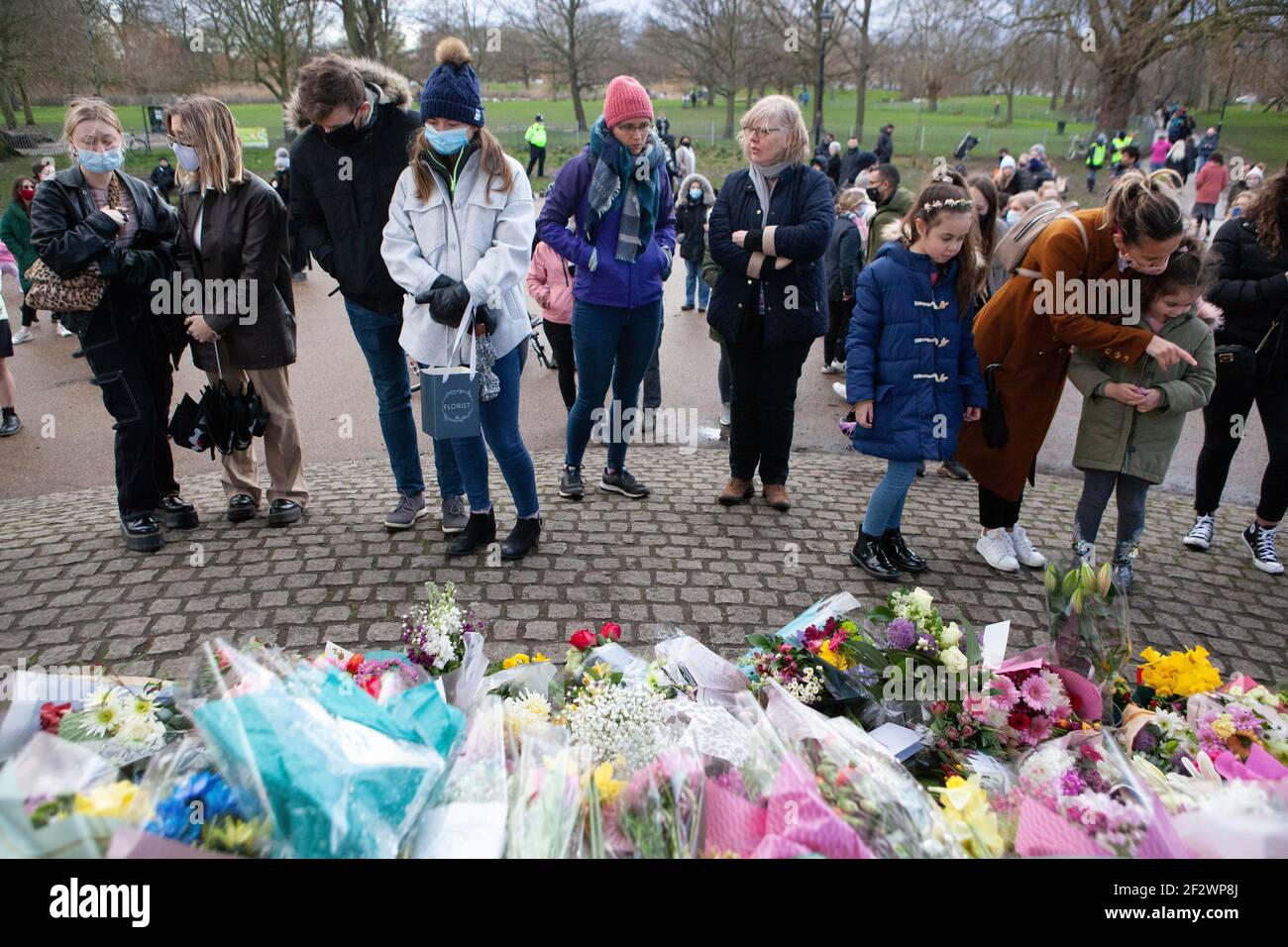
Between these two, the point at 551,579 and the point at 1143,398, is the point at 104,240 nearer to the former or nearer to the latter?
the point at 551,579

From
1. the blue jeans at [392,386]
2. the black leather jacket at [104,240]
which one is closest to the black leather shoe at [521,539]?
the blue jeans at [392,386]

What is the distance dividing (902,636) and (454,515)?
276 centimetres

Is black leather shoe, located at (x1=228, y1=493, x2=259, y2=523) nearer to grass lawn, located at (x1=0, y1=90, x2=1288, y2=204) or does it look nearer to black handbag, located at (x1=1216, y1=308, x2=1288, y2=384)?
black handbag, located at (x1=1216, y1=308, x2=1288, y2=384)

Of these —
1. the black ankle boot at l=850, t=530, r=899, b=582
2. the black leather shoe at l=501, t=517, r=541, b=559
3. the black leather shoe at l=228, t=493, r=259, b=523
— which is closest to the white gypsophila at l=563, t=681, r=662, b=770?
the black leather shoe at l=501, t=517, r=541, b=559

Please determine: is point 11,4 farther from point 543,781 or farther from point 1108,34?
point 1108,34

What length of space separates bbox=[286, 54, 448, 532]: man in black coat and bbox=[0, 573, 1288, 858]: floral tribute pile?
2.35 metres

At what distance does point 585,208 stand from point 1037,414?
2.51 meters

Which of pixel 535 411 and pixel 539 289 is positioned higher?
pixel 539 289

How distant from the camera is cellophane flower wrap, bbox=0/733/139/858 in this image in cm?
135

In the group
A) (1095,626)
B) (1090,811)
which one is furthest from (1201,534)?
A: (1090,811)

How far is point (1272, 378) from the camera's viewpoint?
180 inches

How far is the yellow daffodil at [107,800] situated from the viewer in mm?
1422

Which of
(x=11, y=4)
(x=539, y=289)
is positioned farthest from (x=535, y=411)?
(x=11, y=4)

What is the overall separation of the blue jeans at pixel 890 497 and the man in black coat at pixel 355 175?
254 centimetres
